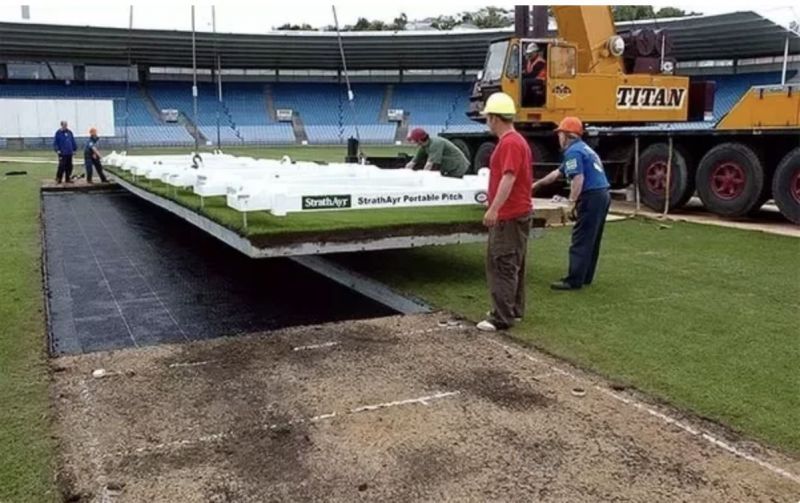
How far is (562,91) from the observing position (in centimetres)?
1397

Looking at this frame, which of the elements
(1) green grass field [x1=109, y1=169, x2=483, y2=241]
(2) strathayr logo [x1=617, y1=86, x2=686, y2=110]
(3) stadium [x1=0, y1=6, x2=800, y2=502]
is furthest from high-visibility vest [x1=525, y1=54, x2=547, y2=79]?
(1) green grass field [x1=109, y1=169, x2=483, y2=241]

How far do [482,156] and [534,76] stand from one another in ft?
9.22

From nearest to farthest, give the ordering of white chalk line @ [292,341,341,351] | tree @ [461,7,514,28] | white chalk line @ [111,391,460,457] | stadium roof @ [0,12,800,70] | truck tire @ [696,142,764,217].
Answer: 1. white chalk line @ [111,391,460,457]
2. white chalk line @ [292,341,341,351]
3. truck tire @ [696,142,764,217]
4. stadium roof @ [0,12,800,70]
5. tree @ [461,7,514,28]

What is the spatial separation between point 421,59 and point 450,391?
49.0 metres

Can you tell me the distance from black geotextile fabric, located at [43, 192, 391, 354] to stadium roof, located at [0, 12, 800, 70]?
1173 inches

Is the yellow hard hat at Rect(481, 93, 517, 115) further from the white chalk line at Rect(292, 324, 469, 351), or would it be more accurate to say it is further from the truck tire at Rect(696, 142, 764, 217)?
the truck tire at Rect(696, 142, 764, 217)

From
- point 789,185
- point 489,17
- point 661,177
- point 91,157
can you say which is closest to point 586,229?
point 789,185

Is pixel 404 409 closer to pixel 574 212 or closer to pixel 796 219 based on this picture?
pixel 574 212

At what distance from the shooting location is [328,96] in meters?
54.3

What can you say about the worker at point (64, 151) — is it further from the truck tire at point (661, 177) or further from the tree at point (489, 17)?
the tree at point (489, 17)

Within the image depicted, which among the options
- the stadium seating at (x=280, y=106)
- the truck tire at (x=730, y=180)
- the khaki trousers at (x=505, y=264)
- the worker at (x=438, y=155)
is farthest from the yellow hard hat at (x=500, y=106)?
the stadium seating at (x=280, y=106)

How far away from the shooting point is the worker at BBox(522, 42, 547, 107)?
13797 millimetres

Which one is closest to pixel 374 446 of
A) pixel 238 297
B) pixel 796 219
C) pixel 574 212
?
pixel 238 297

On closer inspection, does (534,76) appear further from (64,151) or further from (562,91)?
(64,151)
